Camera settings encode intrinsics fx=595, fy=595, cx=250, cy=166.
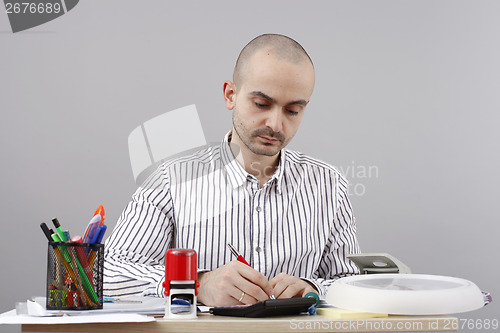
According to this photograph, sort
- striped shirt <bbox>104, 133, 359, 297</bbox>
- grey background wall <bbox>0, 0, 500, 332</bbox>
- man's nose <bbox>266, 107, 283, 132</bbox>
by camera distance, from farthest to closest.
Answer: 1. grey background wall <bbox>0, 0, 500, 332</bbox>
2. striped shirt <bbox>104, 133, 359, 297</bbox>
3. man's nose <bbox>266, 107, 283, 132</bbox>

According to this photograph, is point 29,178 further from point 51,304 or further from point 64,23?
point 51,304

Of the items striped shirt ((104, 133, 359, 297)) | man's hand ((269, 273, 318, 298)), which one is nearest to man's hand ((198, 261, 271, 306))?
man's hand ((269, 273, 318, 298))

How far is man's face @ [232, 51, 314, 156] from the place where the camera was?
1.46 meters

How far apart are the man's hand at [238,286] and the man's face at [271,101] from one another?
47 cm

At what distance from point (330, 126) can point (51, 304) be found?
159 centimetres

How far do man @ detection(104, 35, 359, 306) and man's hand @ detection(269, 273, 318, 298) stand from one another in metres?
0.21

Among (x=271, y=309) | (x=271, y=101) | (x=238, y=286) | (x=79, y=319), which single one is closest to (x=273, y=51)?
(x=271, y=101)

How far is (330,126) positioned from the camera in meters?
2.35

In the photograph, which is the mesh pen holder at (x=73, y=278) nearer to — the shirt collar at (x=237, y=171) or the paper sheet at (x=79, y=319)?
the paper sheet at (x=79, y=319)

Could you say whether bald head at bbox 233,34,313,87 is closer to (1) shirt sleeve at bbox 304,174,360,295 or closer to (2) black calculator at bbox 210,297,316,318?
(1) shirt sleeve at bbox 304,174,360,295

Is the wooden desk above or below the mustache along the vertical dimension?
below

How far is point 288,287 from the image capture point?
3.76 feet

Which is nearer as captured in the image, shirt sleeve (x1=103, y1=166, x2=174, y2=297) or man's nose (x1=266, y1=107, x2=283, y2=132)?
shirt sleeve (x1=103, y1=166, x2=174, y2=297)

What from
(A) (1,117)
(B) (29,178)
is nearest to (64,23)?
(A) (1,117)
